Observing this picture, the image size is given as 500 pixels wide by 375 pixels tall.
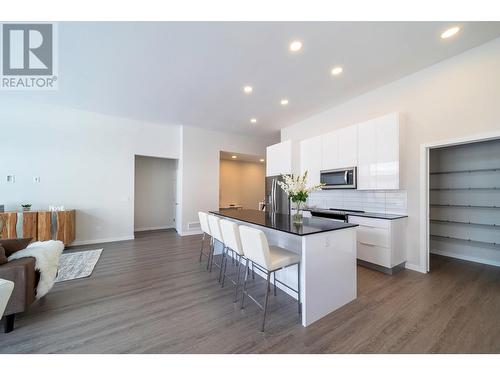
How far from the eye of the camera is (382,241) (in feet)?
9.55

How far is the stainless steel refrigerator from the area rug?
4.02 meters

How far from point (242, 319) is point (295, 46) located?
322 cm

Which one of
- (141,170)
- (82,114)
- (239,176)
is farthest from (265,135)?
(82,114)

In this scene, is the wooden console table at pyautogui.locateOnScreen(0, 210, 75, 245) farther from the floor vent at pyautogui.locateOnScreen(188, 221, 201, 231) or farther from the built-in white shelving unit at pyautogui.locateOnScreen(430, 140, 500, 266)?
the built-in white shelving unit at pyautogui.locateOnScreen(430, 140, 500, 266)

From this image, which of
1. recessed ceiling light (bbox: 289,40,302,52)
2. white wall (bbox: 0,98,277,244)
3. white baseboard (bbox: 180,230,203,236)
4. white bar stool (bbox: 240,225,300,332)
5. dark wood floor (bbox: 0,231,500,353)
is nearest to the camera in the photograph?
dark wood floor (bbox: 0,231,500,353)

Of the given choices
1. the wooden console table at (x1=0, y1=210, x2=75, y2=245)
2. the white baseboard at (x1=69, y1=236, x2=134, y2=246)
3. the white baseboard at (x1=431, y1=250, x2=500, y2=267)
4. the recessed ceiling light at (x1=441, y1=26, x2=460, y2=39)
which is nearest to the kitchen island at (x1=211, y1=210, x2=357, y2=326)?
the recessed ceiling light at (x1=441, y1=26, x2=460, y2=39)

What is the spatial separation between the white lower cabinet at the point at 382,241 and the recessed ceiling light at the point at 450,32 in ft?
8.00

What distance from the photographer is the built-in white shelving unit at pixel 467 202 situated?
125 inches

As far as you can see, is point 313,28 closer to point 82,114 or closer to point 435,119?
point 435,119

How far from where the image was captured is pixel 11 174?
3957 mm

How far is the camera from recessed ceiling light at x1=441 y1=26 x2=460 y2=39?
2.22 m

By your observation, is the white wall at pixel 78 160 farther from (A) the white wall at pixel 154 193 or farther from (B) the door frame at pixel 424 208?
(B) the door frame at pixel 424 208

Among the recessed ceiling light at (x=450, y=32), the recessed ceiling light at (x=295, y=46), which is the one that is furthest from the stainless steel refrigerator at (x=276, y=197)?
the recessed ceiling light at (x=450, y=32)

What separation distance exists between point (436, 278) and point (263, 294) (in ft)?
8.32
